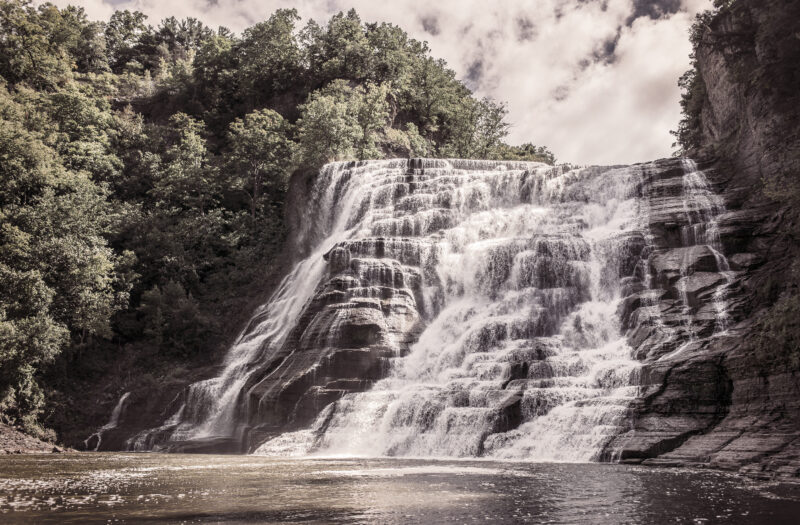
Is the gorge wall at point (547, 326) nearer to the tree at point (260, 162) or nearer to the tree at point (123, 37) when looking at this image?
the tree at point (260, 162)

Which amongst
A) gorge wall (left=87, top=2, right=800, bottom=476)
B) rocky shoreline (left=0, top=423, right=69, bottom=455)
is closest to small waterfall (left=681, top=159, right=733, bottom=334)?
gorge wall (left=87, top=2, right=800, bottom=476)

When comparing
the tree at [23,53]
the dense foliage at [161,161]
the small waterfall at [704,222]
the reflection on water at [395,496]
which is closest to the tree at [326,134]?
the dense foliage at [161,161]

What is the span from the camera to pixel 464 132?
2714 inches

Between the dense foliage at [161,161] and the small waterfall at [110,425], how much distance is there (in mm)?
1818

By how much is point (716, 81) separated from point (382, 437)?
29418 millimetres

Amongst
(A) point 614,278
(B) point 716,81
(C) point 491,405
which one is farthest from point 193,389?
(B) point 716,81

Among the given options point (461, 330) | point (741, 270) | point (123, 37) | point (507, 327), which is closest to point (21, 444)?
point (461, 330)

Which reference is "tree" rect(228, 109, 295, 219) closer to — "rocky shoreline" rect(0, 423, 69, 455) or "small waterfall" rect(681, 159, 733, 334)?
"rocky shoreline" rect(0, 423, 69, 455)

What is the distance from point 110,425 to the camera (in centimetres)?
3275

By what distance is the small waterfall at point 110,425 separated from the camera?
101ft

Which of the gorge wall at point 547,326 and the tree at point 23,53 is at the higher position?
the tree at point 23,53

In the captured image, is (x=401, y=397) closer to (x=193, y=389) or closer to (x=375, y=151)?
(x=193, y=389)

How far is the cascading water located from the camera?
21359 mm

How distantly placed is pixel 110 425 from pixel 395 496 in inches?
1066
